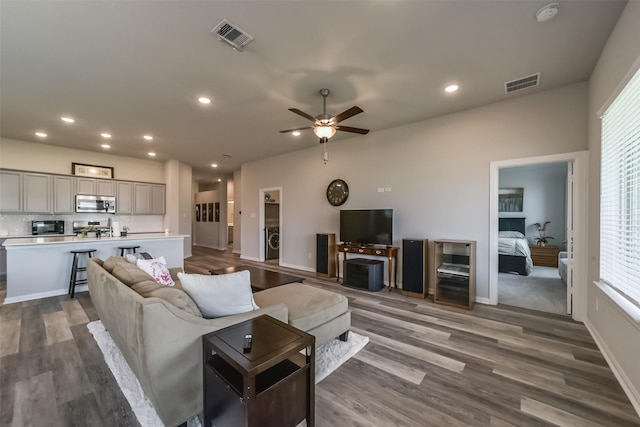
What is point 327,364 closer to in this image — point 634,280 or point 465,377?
point 465,377

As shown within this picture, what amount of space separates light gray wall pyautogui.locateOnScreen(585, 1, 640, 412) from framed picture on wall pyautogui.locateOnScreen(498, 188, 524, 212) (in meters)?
5.31

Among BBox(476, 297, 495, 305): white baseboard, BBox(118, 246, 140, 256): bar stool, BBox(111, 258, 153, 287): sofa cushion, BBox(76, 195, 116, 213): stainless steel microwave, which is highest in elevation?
BBox(76, 195, 116, 213): stainless steel microwave

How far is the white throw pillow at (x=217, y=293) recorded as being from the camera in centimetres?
181

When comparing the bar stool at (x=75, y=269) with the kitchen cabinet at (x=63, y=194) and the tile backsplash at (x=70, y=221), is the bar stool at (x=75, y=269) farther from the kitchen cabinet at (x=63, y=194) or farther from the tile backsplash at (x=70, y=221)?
the tile backsplash at (x=70, y=221)

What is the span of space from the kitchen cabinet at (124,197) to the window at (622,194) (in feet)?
30.3

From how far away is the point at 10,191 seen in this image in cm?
536

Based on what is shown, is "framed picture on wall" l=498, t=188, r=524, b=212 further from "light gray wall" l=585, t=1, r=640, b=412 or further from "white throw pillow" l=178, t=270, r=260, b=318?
"white throw pillow" l=178, t=270, r=260, b=318

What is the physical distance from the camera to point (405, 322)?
3242 mm

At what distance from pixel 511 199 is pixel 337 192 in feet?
19.4

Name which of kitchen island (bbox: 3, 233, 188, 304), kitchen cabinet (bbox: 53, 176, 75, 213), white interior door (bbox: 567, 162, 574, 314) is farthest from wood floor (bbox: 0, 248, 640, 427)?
kitchen cabinet (bbox: 53, 176, 75, 213)

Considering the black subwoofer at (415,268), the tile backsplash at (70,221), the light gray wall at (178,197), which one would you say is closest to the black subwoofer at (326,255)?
the black subwoofer at (415,268)

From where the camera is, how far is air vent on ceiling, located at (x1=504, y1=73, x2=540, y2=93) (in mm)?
3119

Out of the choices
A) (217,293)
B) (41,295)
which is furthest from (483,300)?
(41,295)

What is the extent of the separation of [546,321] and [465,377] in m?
2.03
